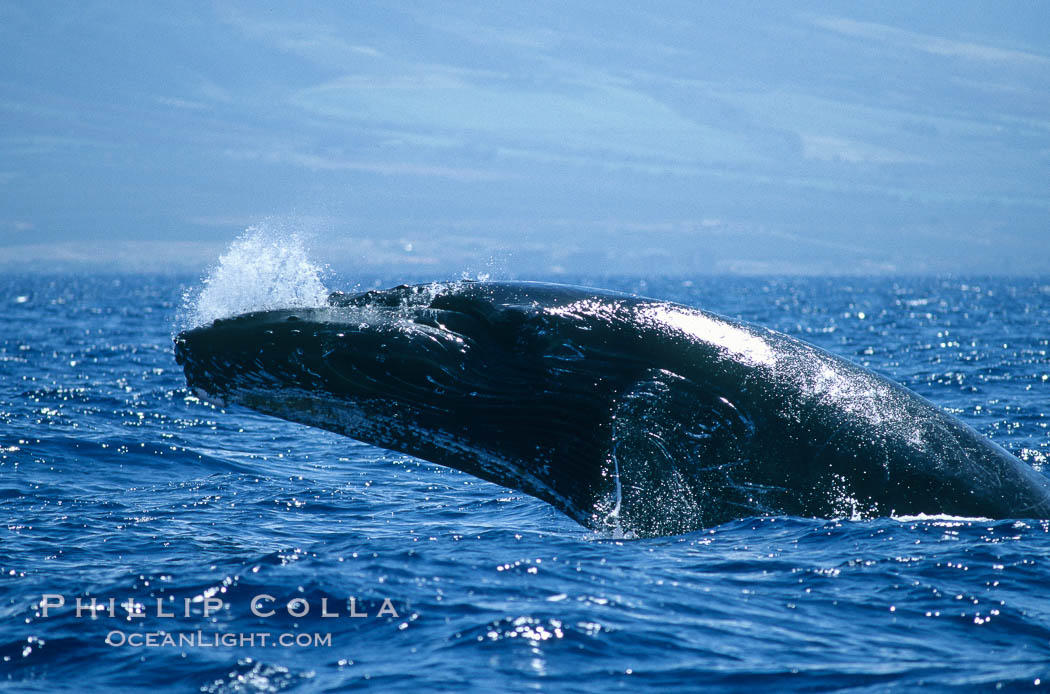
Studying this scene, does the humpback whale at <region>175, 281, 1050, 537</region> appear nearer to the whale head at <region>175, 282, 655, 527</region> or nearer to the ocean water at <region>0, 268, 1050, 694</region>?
the whale head at <region>175, 282, 655, 527</region>

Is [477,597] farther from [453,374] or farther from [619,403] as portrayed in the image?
[619,403]

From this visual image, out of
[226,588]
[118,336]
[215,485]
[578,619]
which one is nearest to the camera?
[578,619]

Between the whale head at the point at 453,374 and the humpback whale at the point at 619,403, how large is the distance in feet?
0.03

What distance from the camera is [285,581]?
726 cm

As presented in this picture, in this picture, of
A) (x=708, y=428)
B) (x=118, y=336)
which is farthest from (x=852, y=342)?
(x=708, y=428)

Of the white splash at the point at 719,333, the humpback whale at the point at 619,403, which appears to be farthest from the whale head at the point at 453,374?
the white splash at the point at 719,333

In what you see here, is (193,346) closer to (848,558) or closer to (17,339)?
(848,558)

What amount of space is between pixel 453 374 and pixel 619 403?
116 cm

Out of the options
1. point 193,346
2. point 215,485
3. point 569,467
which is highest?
point 193,346

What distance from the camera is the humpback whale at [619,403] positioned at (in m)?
7.14

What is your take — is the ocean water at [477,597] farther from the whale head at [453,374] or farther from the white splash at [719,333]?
the white splash at [719,333]

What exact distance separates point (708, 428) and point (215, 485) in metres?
7.22

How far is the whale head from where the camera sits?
7.19 metres

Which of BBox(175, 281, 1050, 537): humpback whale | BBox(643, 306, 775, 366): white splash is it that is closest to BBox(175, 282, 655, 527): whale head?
BBox(175, 281, 1050, 537): humpback whale
